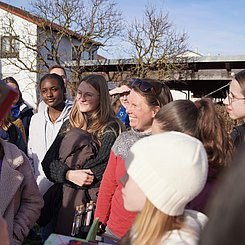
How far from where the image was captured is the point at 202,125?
2332 millimetres

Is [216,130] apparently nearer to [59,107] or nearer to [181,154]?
[181,154]

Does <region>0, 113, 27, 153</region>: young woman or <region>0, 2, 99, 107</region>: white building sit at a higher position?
<region>0, 2, 99, 107</region>: white building

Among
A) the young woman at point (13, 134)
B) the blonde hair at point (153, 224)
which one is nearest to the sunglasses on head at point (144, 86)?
the blonde hair at point (153, 224)

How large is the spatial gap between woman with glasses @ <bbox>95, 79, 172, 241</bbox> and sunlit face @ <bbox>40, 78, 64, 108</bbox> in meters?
1.20

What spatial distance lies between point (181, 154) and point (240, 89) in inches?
A: 71.2

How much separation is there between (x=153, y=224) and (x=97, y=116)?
176 centimetres

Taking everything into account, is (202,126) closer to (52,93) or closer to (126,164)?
(126,164)

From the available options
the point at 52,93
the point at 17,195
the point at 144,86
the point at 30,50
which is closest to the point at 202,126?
the point at 144,86

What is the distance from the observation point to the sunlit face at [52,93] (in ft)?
12.9

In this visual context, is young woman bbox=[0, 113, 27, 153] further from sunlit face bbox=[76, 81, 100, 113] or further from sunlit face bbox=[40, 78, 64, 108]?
sunlit face bbox=[76, 81, 100, 113]

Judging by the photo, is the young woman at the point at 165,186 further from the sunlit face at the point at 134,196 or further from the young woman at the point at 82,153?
the young woman at the point at 82,153

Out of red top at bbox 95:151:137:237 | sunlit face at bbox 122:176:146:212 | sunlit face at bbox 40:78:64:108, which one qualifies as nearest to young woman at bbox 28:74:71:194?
sunlit face at bbox 40:78:64:108

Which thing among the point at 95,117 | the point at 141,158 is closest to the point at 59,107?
the point at 95,117

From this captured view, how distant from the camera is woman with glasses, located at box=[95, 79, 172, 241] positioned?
268 cm
